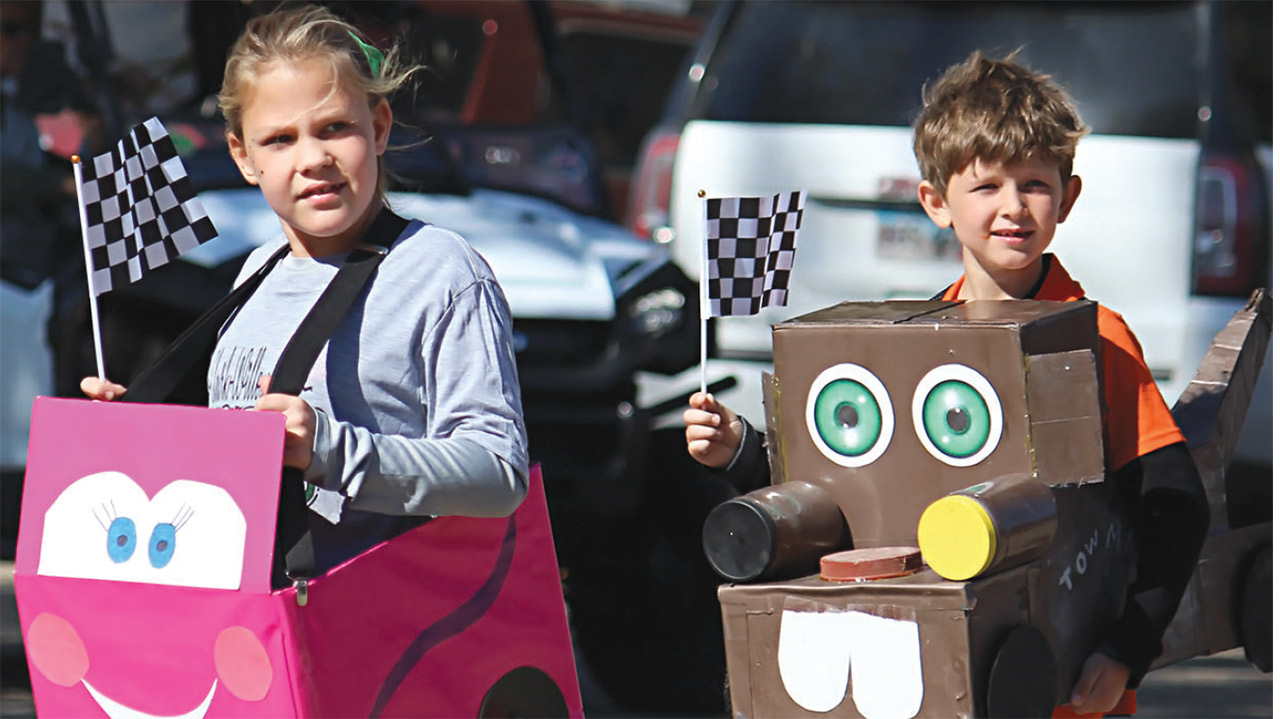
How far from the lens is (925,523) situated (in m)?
2.37

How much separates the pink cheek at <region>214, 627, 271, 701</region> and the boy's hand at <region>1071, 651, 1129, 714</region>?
3.69 feet

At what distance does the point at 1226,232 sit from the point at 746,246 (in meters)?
3.12

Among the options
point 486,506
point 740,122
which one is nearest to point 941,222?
point 486,506

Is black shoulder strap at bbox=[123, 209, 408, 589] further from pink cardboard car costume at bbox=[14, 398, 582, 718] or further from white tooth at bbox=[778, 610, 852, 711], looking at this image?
white tooth at bbox=[778, 610, 852, 711]

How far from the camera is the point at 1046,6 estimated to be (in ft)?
19.3

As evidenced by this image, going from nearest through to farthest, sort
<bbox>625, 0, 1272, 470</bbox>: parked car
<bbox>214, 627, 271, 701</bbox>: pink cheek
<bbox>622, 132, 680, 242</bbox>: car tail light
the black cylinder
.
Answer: <bbox>214, 627, 271, 701</bbox>: pink cheek
the black cylinder
<bbox>625, 0, 1272, 470</bbox>: parked car
<bbox>622, 132, 680, 242</bbox>: car tail light

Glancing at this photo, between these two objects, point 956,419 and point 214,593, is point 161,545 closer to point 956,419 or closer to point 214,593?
point 214,593

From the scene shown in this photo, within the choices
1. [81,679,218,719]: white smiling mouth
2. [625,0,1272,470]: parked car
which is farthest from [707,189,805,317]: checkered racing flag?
[625,0,1272,470]: parked car

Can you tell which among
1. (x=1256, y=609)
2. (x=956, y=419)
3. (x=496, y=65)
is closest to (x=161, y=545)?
(x=956, y=419)

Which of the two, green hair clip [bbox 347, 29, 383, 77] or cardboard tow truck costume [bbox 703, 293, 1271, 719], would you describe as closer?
cardboard tow truck costume [bbox 703, 293, 1271, 719]

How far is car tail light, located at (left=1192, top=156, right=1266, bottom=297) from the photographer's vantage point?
17.9 feet

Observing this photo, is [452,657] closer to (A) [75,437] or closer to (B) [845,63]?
(A) [75,437]

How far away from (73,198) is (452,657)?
3.56 meters

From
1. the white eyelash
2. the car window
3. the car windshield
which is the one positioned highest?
the car window
